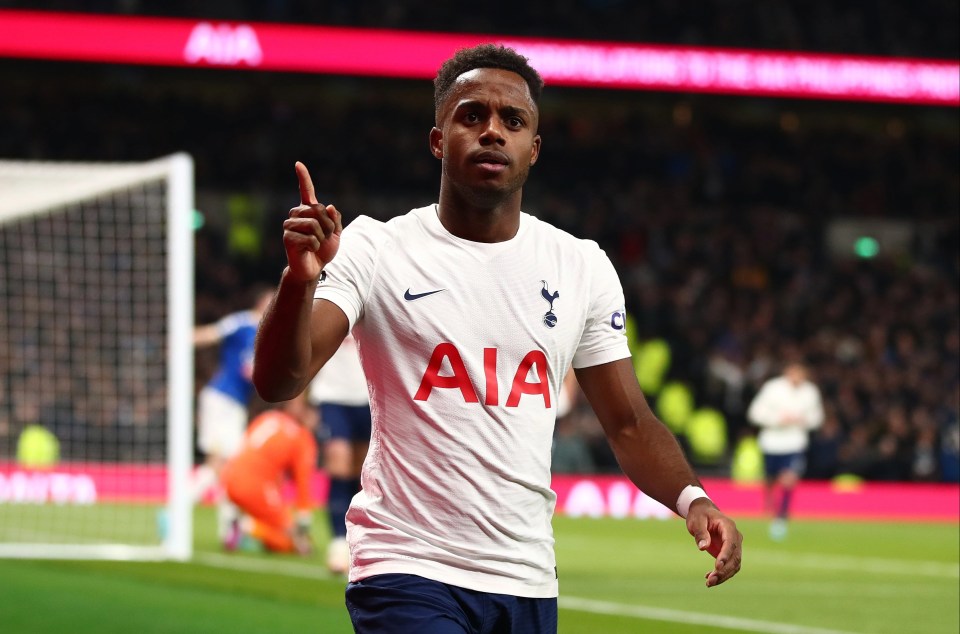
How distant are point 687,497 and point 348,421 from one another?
658 centimetres

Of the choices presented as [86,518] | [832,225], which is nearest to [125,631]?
[86,518]

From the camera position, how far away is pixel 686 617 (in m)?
9.23

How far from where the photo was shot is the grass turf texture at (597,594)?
866 centimetres

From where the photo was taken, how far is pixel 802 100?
2541 cm

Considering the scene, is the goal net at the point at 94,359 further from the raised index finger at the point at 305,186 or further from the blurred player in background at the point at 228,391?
the raised index finger at the point at 305,186

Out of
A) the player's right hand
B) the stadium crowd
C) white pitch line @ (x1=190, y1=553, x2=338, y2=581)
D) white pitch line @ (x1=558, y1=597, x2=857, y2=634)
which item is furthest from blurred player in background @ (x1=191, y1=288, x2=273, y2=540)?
the player's right hand

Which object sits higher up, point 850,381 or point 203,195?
point 203,195

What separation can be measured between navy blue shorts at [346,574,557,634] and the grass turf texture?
194 inches

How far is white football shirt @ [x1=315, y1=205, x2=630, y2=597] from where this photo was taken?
11.2 feet

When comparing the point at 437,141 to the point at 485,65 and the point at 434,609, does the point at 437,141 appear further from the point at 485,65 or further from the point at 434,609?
the point at 434,609

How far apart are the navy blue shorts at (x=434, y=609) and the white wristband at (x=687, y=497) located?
1.22ft

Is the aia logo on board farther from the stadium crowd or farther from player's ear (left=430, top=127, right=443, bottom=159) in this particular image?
player's ear (left=430, top=127, right=443, bottom=159)

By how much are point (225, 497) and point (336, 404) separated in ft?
10.7

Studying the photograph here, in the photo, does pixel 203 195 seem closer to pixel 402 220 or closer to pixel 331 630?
pixel 331 630
